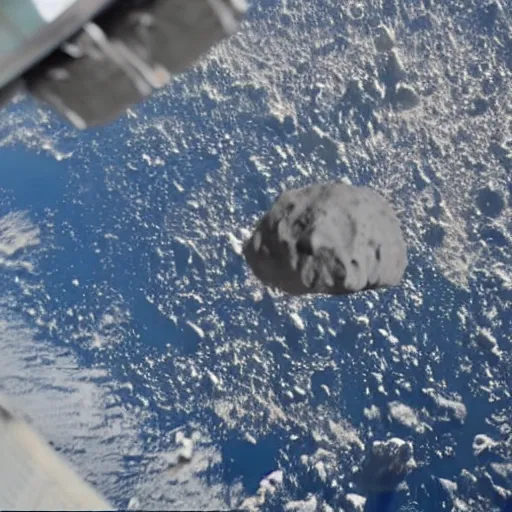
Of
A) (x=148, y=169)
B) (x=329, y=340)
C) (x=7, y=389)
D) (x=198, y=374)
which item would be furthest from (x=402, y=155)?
(x=7, y=389)

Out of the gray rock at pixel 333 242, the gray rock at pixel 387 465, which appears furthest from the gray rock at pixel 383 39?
the gray rock at pixel 387 465

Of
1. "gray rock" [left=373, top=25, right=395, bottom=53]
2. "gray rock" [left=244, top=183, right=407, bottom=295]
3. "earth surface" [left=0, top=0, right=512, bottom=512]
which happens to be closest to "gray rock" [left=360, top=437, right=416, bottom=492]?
"earth surface" [left=0, top=0, right=512, bottom=512]

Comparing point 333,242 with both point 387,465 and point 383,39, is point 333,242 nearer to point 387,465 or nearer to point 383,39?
point 387,465

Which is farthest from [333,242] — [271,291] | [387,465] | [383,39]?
[383,39]

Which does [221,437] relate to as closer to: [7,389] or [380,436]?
[380,436]

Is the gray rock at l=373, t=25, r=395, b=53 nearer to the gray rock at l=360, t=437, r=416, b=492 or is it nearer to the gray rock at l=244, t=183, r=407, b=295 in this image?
the gray rock at l=244, t=183, r=407, b=295

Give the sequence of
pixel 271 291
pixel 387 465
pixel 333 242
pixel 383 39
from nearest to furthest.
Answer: pixel 333 242 → pixel 387 465 → pixel 271 291 → pixel 383 39
